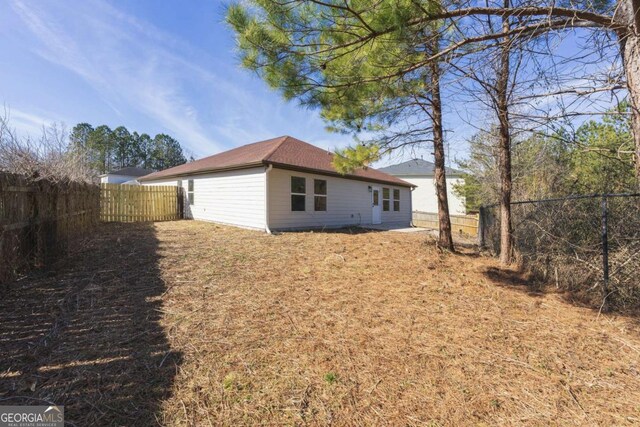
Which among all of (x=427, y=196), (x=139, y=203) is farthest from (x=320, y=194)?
(x=427, y=196)

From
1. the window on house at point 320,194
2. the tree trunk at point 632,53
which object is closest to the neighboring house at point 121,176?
the window on house at point 320,194

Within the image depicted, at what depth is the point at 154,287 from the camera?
4.32 metres

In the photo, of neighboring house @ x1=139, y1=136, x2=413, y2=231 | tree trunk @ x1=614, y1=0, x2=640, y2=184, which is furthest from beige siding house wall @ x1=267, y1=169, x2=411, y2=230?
tree trunk @ x1=614, y1=0, x2=640, y2=184

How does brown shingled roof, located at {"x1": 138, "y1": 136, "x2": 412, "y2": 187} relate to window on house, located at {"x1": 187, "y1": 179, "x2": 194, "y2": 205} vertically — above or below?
above

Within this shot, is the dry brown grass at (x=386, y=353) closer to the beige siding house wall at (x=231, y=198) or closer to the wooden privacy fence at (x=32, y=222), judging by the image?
the wooden privacy fence at (x=32, y=222)

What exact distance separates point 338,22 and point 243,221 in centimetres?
862

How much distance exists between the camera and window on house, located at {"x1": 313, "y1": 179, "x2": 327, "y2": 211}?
11839 millimetres

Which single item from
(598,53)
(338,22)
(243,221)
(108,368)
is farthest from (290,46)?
(243,221)

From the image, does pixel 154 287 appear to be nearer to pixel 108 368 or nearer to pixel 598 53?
pixel 108 368

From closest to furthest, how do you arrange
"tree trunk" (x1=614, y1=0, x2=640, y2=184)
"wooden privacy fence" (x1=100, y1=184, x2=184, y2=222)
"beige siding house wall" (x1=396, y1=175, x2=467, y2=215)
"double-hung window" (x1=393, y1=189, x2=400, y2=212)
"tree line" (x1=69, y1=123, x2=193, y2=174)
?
1. "tree trunk" (x1=614, y1=0, x2=640, y2=184)
2. "wooden privacy fence" (x1=100, y1=184, x2=184, y2=222)
3. "double-hung window" (x1=393, y1=189, x2=400, y2=212)
4. "beige siding house wall" (x1=396, y1=175, x2=467, y2=215)
5. "tree line" (x1=69, y1=123, x2=193, y2=174)

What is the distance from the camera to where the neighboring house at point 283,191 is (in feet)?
33.7

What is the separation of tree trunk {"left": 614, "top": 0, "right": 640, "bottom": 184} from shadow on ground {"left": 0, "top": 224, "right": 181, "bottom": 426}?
4.50 metres

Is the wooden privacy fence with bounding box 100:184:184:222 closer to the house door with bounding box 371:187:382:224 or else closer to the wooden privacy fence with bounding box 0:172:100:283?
the wooden privacy fence with bounding box 0:172:100:283

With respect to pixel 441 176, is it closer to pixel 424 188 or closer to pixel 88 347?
pixel 88 347
